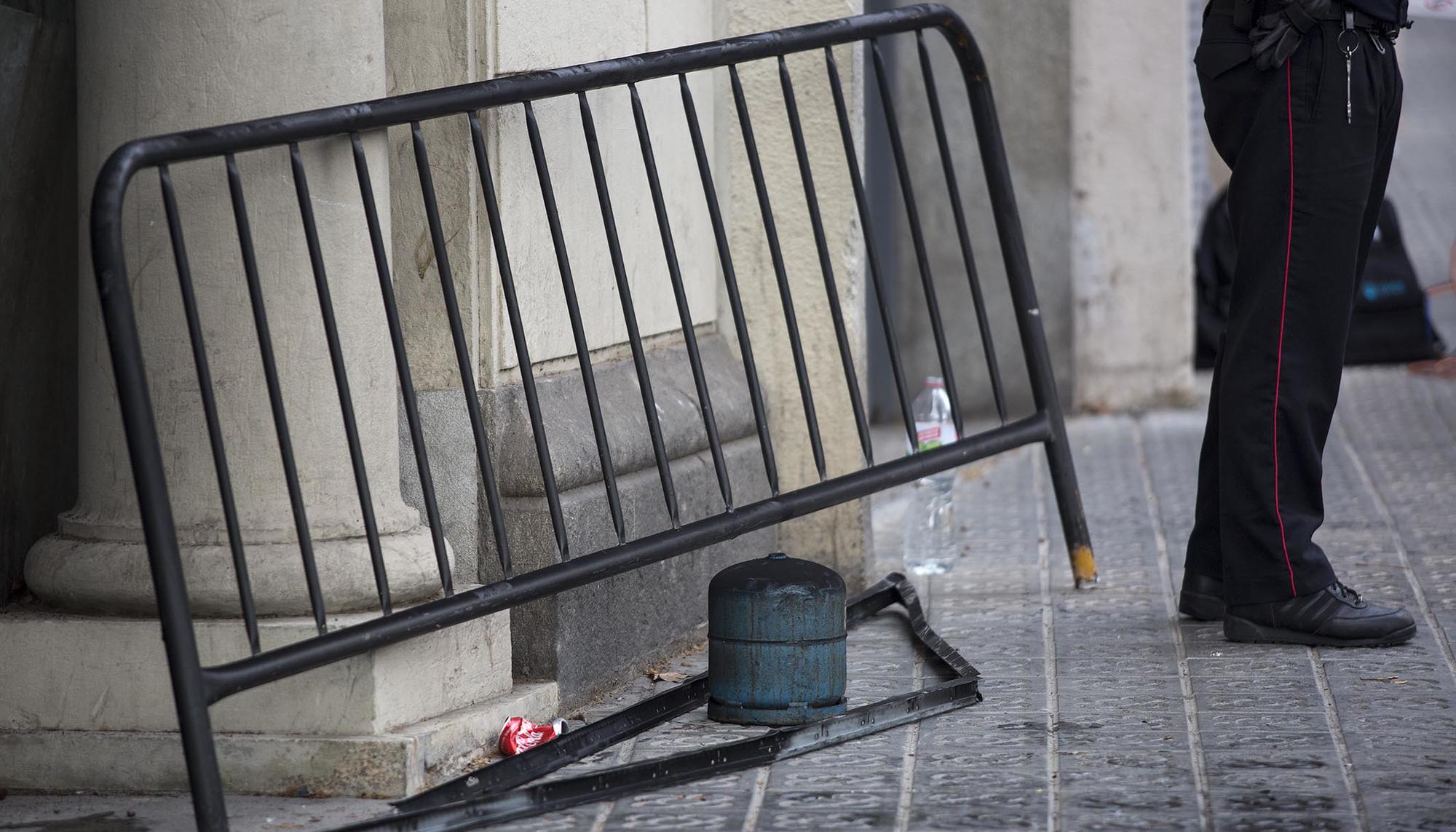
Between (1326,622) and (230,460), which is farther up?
(230,460)

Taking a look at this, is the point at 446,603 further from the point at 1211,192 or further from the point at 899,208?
the point at 1211,192

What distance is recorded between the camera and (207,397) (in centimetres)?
298

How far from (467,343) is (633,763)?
93 centimetres

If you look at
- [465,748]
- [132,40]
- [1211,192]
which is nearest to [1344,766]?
[465,748]

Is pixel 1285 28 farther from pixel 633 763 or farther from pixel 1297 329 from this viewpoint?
pixel 633 763

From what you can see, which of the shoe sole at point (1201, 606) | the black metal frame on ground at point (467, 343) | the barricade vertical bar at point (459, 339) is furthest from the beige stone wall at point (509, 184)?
the shoe sole at point (1201, 606)

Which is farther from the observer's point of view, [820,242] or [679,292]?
[820,242]

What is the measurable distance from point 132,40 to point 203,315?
51 centimetres

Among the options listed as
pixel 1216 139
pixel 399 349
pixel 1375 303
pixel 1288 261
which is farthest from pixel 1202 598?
pixel 1375 303

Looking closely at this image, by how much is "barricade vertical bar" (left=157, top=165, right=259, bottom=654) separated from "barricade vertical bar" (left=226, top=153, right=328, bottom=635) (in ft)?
0.31

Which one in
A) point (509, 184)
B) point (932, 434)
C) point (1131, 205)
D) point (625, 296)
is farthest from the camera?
point (1131, 205)

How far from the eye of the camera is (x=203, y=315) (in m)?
3.26

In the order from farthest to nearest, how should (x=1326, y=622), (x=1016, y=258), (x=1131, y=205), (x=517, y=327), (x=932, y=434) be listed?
1. (x=1131, y=205)
2. (x=932, y=434)
3. (x=1016, y=258)
4. (x=1326, y=622)
5. (x=517, y=327)

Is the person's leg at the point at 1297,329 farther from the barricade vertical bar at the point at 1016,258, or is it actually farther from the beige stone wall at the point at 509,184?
the beige stone wall at the point at 509,184
